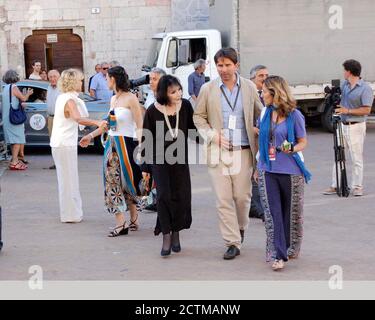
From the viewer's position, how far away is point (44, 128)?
52.9 feet

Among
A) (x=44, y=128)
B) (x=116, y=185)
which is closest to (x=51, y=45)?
(x=44, y=128)

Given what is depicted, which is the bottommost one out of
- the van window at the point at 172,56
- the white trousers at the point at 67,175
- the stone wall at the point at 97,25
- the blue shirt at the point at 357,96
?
the white trousers at the point at 67,175

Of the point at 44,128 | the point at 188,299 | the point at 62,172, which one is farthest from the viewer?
the point at 44,128

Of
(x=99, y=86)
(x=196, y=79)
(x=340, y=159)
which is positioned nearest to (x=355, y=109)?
(x=340, y=159)

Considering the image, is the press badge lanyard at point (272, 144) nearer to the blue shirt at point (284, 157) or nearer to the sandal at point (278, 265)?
the blue shirt at point (284, 157)

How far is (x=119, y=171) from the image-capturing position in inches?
348

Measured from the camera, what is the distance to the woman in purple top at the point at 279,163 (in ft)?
23.7

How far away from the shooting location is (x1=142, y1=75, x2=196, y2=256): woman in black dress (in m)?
7.89

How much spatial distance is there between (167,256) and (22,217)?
3007mm

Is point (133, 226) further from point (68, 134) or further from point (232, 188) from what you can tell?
point (232, 188)

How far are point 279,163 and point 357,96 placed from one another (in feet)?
13.2

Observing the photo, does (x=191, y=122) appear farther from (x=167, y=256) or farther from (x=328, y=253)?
(x=328, y=253)

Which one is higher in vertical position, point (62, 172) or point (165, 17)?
point (165, 17)

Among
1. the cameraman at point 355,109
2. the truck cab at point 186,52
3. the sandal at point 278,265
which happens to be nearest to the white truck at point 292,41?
the truck cab at point 186,52
